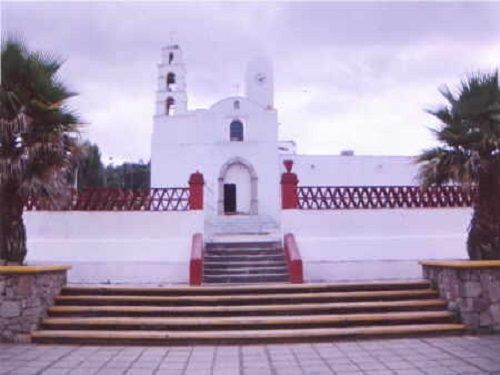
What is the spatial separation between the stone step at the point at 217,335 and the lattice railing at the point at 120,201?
4.26 metres

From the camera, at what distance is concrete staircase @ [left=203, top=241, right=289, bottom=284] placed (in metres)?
10.1

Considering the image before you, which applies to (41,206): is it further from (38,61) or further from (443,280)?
(443,280)

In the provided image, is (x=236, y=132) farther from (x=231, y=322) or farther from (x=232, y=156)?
(x=231, y=322)

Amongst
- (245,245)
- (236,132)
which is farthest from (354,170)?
(245,245)

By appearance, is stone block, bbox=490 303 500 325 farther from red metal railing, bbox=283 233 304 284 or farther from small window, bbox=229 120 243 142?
small window, bbox=229 120 243 142

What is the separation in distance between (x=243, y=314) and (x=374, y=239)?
4.61 meters

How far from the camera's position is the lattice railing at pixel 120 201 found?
1082 cm

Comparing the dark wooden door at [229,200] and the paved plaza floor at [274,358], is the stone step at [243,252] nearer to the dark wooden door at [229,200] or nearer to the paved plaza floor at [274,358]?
the paved plaza floor at [274,358]

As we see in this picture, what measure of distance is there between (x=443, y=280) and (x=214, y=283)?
4.52m

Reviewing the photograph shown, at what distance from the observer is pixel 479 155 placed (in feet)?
26.3

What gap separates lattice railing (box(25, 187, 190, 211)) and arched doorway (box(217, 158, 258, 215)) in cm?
1196

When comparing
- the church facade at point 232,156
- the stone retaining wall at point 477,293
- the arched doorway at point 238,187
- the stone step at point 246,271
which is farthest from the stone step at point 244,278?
the arched doorway at point 238,187

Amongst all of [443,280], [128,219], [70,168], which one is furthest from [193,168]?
[443,280]

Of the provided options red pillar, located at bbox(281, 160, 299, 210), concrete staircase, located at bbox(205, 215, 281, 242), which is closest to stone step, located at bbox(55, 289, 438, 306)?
red pillar, located at bbox(281, 160, 299, 210)
